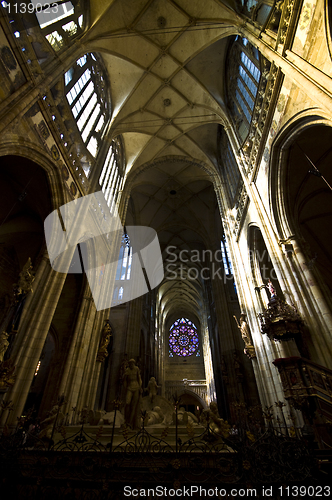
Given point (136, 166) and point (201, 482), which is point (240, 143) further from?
point (201, 482)

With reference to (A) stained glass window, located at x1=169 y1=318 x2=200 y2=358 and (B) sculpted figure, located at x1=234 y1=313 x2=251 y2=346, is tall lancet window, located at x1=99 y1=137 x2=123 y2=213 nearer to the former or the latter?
(B) sculpted figure, located at x1=234 y1=313 x2=251 y2=346

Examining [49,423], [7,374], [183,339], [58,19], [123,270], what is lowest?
[49,423]

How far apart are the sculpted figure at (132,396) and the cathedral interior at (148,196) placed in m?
0.03

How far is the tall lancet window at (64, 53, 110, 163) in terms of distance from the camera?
10.4 meters

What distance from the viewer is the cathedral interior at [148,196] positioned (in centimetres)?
514

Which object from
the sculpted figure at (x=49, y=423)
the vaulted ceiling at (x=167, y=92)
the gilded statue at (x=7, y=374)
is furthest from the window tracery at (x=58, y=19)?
the sculpted figure at (x=49, y=423)

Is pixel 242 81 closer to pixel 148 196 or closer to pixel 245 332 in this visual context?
pixel 148 196

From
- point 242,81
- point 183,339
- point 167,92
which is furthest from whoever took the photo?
point 183,339

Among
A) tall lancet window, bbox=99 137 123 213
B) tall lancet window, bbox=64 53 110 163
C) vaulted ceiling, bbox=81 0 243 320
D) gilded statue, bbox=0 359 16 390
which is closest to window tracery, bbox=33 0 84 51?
vaulted ceiling, bbox=81 0 243 320

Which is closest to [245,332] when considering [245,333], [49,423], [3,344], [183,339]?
[245,333]

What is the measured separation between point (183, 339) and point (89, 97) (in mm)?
27958

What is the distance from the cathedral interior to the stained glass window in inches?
451

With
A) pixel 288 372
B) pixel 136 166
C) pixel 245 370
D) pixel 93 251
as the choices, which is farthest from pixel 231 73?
pixel 245 370

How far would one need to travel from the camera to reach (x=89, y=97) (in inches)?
458
